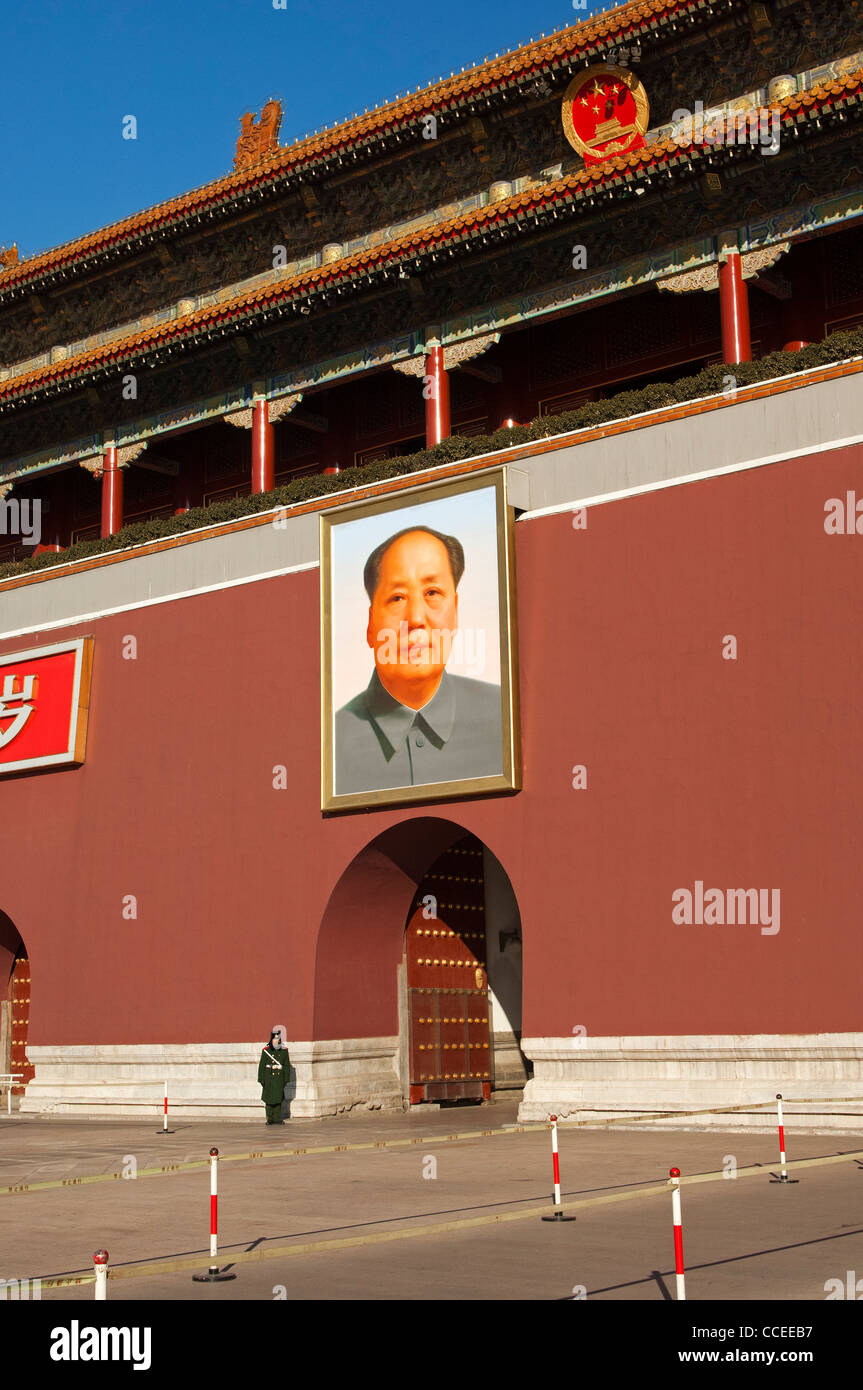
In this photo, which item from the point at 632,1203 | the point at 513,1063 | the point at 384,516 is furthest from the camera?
the point at 513,1063

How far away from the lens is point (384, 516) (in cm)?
1770

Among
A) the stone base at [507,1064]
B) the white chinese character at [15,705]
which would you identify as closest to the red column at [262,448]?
the white chinese character at [15,705]

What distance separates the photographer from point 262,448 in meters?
21.1

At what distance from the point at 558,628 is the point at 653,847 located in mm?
2591

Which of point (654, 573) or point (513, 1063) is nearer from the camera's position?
point (654, 573)

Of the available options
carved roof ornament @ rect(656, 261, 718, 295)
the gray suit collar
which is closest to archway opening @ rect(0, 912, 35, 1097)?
the gray suit collar

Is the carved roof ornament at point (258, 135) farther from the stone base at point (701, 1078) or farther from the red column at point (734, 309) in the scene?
the stone base at point (701, 1078)

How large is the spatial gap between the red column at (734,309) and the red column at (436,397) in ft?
12.0

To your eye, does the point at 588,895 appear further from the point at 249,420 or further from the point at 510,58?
the point at 510,58

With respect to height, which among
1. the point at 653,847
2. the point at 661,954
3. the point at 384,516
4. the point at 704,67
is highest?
the point at 704,67

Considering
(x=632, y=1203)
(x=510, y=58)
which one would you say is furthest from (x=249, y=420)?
(x=632, y=1203)

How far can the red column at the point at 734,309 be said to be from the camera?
17109 millimetres

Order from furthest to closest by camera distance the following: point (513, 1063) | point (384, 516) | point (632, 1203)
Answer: point (513, 1063) < point (384, 516) < point (632, 1203)

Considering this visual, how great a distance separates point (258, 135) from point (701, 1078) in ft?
58.7
